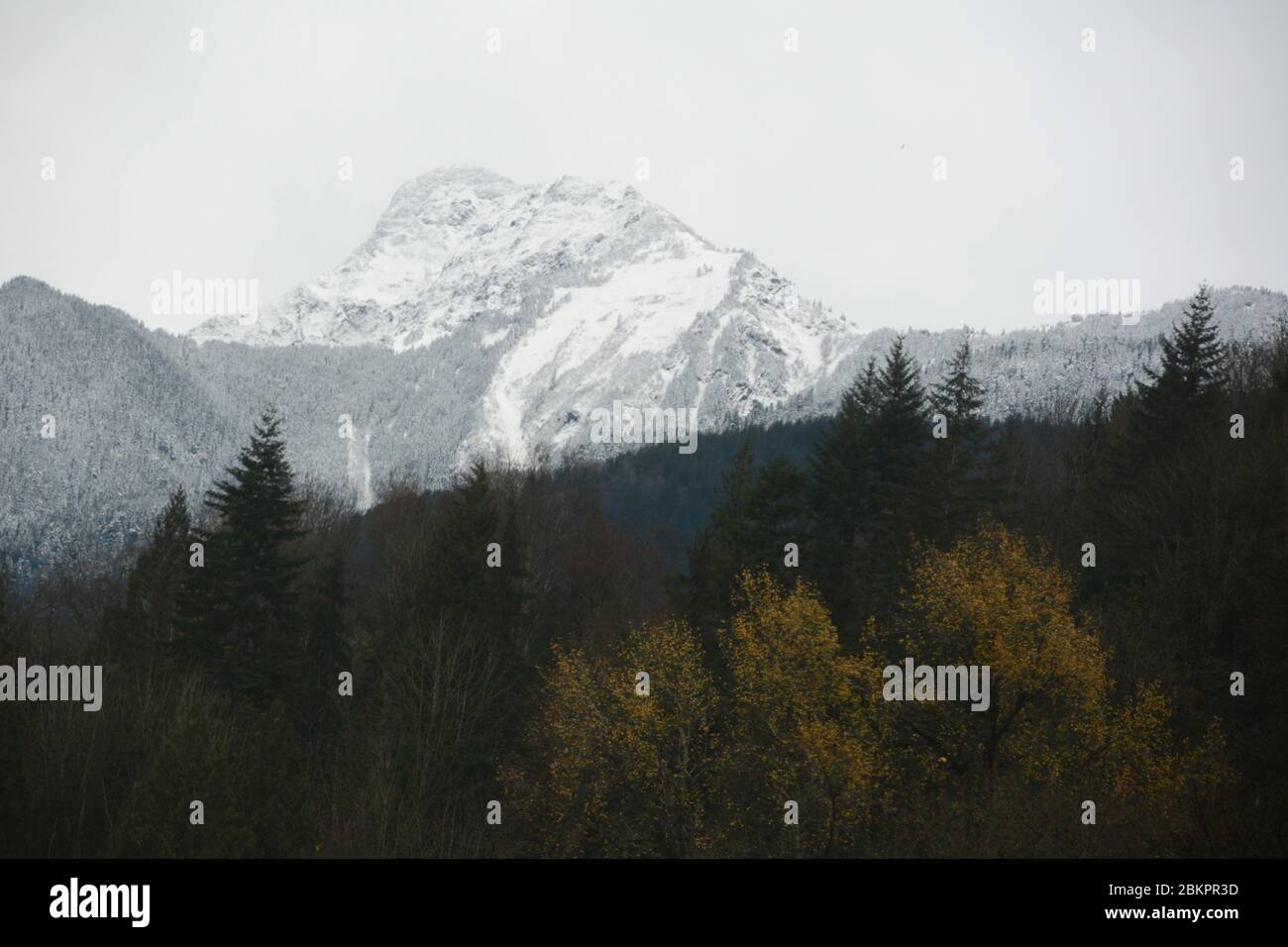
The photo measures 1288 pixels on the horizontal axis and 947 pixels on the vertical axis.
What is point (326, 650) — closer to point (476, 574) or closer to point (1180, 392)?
point (476, 574)

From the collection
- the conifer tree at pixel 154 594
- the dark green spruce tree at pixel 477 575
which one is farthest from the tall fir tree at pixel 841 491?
the conifer tree at pixel 154 594

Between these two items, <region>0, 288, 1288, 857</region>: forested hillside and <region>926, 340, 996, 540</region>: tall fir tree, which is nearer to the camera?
<region>0, 288, 1288, 857</region>: forested hillside

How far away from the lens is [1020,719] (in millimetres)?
26422

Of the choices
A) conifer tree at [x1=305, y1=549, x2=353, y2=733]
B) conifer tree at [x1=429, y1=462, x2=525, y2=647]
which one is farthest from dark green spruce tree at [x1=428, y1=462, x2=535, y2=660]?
conifer tree at [x1=305, y1=549, x2=353, y2=733]

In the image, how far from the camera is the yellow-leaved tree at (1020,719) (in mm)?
23703

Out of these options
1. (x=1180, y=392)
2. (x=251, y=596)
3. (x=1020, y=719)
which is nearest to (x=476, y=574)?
(x=251, y=596)

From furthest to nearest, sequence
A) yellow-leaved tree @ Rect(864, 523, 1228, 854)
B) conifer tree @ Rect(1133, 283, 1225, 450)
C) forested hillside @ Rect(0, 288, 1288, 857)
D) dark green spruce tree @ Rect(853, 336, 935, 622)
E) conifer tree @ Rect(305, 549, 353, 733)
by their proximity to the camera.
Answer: conifer tree @ Rect(305, 549, 353, 733)
conifer tree @ Rect(1133, 283, 1225, 450)
dark green spruce tree @ Rect(853, 336, 935, 622)
forested hillside @ Rect(0, 288, 1288, 857)
yellow-leaved tree @ Rect(864, 523, 1228, 854)

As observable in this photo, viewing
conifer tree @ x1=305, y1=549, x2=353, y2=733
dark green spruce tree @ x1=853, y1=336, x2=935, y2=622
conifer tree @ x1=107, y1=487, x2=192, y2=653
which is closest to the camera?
dark green spruce tree @ x1=853, y1=336, x2=935, y2=622

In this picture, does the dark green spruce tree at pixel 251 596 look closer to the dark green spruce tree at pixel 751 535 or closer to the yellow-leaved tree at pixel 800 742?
the dark green spruce tree at pixel 751 535

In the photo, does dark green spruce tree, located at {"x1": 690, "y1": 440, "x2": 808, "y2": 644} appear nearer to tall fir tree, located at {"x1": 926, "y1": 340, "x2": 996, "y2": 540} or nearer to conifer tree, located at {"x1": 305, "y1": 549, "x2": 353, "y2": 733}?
tall fir tree, located at {"x1": 926, "y1": 340, "x2": 996, "y2": 540}

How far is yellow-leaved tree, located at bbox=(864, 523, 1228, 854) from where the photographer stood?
23.7 m

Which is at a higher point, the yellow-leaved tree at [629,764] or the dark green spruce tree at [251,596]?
the dark green spruce tree at [251,596]
